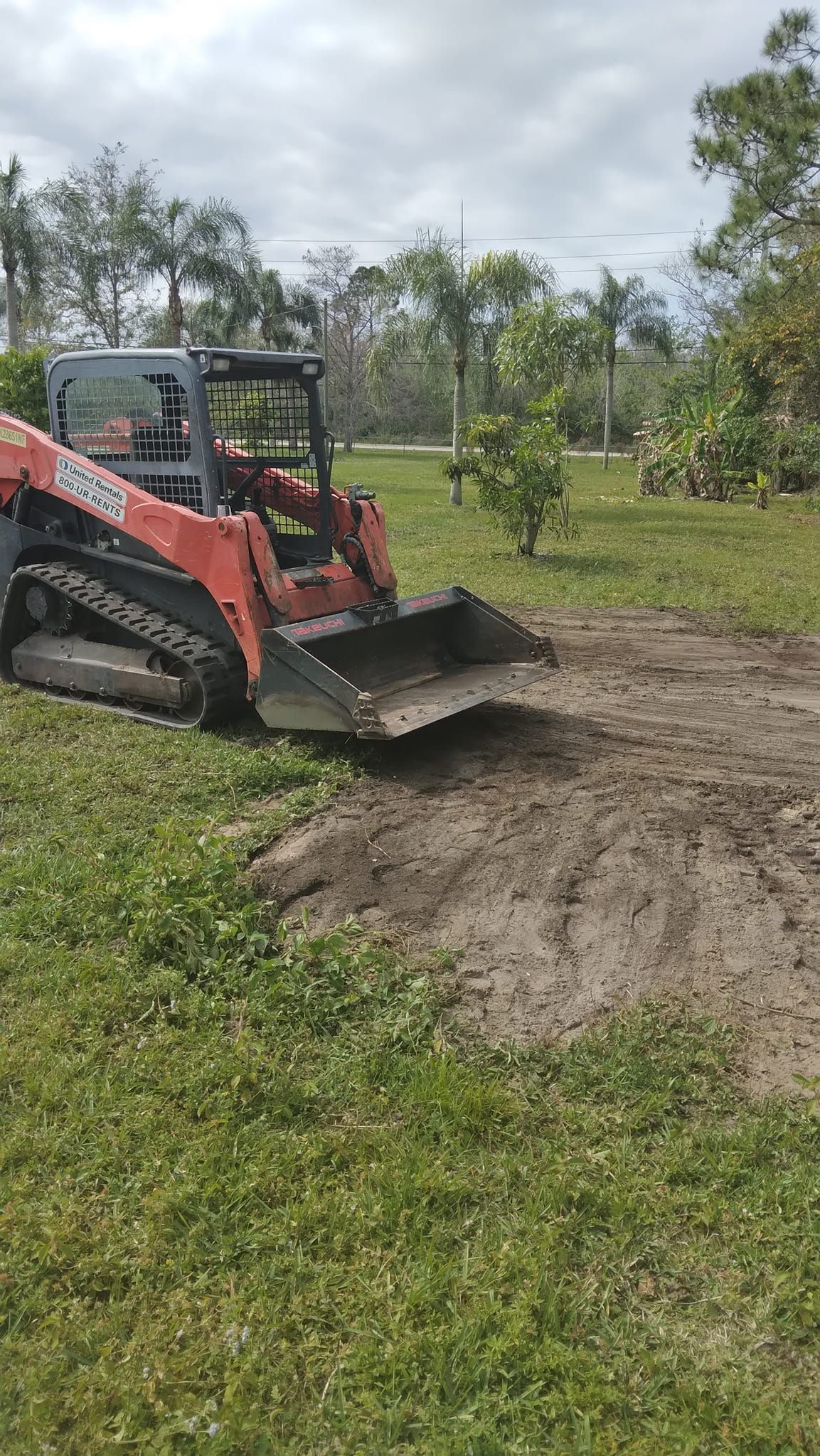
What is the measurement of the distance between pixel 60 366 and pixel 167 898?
433 centimetres

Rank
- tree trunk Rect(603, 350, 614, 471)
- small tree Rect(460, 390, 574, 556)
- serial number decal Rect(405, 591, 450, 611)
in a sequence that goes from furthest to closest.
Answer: tree trunk Rect(603, 350, 614, 471), small tree Rect(460, 390, 574, 556), serial number decal Rect(405, 591, 450, 611)

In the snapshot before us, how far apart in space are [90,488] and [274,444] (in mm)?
1212

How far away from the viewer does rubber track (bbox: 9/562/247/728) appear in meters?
6.03

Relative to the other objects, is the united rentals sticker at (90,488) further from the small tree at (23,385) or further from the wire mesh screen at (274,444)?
the small tree at (23,385)

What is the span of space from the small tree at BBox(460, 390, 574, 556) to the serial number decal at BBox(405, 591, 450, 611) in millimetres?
6189

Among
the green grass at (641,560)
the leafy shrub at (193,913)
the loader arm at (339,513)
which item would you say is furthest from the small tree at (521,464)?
the leafy shrub at (193,913)

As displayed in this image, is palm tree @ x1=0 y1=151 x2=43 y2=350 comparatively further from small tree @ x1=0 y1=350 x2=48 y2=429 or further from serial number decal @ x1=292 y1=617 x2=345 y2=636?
serial number decal @ x1=292 y1=617 x2=345 y2=636

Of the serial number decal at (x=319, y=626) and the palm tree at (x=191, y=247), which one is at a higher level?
the palm tree at (x=191, y=247)

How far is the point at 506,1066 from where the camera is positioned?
128 inches

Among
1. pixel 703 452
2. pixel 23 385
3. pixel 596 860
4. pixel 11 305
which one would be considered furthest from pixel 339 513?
pixel 11 305

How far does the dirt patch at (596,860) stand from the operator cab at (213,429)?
1.80 meters

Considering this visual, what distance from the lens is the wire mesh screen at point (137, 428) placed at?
626 centimetres

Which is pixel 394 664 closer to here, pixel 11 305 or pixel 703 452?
pixel 703 452

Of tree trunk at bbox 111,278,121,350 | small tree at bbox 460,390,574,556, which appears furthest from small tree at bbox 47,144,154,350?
small tree at bbox 460,390,574,556
